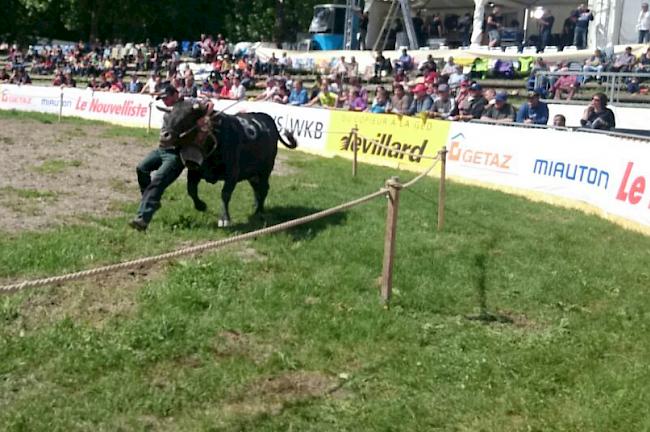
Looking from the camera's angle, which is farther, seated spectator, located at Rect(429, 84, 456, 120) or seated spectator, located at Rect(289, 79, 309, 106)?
seated spectator, located at Rect(289, 79, 309, 106)

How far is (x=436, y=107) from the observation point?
59.3 ft

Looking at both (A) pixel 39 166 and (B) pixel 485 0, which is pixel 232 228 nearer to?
(A) pixel 39 166

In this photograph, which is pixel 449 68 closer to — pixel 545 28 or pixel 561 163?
pixel 545 28

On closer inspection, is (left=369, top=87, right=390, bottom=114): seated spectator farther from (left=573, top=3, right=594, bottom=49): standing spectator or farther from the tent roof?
the tent roof

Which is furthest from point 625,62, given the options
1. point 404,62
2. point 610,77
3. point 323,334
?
point 323,334

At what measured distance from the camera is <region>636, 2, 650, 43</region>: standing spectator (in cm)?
2366

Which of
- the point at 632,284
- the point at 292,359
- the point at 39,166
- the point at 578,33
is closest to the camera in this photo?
the point at 292,359

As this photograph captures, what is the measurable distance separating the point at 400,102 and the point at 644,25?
9.91 metres

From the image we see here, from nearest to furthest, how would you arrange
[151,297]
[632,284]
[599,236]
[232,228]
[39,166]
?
[151,297]
[632,284]
[232,228]
[599,236]
[39,166]

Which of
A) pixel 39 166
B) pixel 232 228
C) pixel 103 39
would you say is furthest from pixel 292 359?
pixel 103 39

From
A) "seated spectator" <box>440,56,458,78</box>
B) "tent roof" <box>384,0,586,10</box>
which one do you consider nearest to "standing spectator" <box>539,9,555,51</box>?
"tent roof" <box>384,0,586,10</box>

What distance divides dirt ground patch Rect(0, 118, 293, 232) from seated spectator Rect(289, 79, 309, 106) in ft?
15.7

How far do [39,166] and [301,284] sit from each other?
8226 mm

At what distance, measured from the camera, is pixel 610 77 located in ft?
64.9
